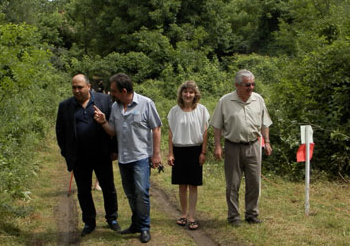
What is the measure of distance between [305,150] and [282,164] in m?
2.72

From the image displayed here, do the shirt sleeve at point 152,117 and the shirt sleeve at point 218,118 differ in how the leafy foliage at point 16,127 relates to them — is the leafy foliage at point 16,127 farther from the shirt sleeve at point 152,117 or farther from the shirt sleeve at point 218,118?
the shirt sleeve at point 218,118

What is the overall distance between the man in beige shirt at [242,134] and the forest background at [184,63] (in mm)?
3120

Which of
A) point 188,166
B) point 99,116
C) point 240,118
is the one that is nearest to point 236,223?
point 188,166

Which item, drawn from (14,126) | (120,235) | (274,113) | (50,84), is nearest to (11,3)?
(50,84)

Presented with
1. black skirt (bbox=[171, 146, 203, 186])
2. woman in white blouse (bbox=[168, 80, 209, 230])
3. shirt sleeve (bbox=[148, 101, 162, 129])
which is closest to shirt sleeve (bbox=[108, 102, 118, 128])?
shirt sleeve (bbox=[148, 101, 162, 129])

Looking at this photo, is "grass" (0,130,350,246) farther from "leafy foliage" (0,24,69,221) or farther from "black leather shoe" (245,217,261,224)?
"leafy foliage" (0,24,69,221)

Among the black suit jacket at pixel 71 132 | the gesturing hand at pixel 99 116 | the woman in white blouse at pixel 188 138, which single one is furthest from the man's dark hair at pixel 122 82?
the woman in white blouse at pixel 188 138

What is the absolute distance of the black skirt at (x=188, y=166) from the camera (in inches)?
235

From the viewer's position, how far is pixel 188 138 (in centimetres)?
593

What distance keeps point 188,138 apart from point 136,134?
31.8 inches

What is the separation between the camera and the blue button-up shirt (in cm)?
547

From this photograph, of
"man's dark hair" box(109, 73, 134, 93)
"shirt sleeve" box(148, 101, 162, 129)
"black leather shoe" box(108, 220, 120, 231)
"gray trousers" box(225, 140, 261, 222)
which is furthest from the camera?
"black leather shoe" box(108, 220, 120, 231)

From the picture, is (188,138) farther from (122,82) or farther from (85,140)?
(85,140)

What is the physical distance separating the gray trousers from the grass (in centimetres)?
28
